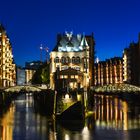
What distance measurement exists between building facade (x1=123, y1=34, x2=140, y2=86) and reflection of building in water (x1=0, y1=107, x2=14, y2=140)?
238ft

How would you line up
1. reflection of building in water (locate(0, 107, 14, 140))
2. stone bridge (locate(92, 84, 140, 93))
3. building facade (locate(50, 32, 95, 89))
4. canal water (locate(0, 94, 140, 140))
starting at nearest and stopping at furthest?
1. reflection of building in water (locate(0, 107, 14, 140))
2. canal water (locate(0, 94, 140, 140))
3. stone bridge (locate(92, 84, 140, 93))
4. building facade (locate(50, 32, 95, 89))

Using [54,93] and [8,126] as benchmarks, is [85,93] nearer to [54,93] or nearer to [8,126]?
[54,93]

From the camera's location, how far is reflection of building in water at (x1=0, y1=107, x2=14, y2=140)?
58.7m

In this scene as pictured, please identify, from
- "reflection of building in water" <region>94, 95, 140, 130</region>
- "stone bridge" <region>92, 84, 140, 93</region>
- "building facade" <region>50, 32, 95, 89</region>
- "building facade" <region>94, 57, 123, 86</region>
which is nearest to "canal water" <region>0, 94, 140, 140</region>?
"reflection of building in water" <region>94, 95, 140, 130</region>

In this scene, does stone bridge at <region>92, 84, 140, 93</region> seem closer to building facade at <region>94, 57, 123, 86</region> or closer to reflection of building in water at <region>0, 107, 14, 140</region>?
reflection of building in water at <region>0, 107, 14, 140</region>

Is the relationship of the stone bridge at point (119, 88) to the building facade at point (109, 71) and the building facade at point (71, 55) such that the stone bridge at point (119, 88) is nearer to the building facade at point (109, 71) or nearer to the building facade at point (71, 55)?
the building facade at point (71, 55)

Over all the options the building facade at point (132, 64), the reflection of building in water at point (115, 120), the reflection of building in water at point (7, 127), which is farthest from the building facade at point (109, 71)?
the reflection of building in water at point (7, 127)

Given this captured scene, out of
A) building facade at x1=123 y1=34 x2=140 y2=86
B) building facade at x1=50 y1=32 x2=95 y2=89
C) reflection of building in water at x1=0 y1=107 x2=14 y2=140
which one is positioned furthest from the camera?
building facade at x1=50 y1=32 x2=95 y2=89

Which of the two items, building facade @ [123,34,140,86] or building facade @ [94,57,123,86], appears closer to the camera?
building facade @ [123,34,140,86]

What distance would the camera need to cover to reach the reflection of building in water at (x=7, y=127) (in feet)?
193

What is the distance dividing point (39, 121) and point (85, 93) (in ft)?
35.7

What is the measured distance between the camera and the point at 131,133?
2426 inches

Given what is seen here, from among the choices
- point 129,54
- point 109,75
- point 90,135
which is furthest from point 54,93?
point 109,75

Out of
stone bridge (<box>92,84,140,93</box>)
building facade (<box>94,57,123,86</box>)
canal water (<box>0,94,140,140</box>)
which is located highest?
building facade (<box>94,57,123,86</box>)
